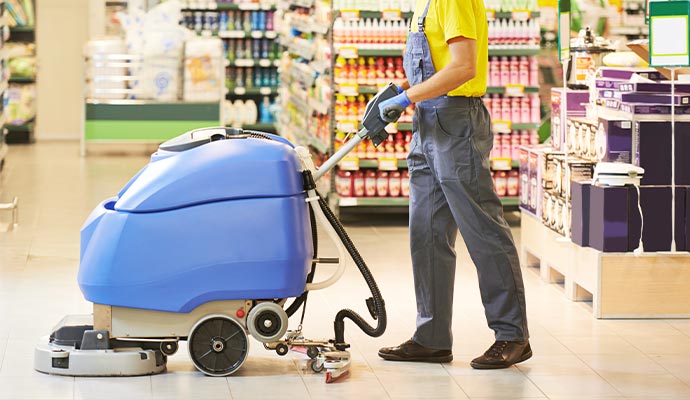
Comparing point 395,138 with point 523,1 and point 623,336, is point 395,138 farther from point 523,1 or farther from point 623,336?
point 623,336

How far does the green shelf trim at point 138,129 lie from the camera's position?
13609mm

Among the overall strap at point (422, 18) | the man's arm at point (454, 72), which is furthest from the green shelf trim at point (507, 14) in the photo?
the man's arm at point (454, 72)

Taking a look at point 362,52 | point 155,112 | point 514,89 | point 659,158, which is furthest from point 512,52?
point 155,112

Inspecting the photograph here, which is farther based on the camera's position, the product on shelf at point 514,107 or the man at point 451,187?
the product on shelf at point 514,107

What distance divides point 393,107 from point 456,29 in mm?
370

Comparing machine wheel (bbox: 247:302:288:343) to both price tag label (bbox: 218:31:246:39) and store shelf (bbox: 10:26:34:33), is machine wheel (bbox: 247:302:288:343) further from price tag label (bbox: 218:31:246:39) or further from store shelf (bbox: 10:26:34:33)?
store shelf (bbox: 10:26:34:33)

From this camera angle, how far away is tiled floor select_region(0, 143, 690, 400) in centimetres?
463

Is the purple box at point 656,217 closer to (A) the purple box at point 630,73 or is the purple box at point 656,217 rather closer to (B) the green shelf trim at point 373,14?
(A) the purple box at point 630,73

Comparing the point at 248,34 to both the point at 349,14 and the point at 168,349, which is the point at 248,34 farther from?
the point at 168,349

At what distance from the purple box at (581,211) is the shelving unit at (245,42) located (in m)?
9.27

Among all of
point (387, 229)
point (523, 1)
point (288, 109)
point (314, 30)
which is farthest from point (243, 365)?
point (288, 109)

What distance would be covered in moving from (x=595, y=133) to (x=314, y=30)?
4367 mm

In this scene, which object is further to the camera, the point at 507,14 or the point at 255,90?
the point at 255,90

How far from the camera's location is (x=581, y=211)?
6.20m
